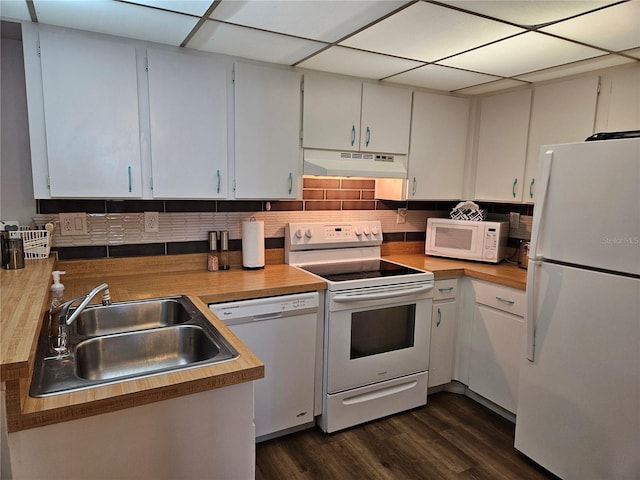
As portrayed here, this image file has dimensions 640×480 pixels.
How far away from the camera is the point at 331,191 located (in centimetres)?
299

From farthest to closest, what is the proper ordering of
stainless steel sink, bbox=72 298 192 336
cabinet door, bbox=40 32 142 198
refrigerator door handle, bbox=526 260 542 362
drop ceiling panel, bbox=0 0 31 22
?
refrigerator door handle, bbox=526 260 542 362 < cabinet door, bbox=40 32 142 198 < stainless steel sink, bbox=72 298 192 336 < drop ceiling panel, bbox=0 0 31 22

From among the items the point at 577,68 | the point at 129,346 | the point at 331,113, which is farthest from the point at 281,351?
the point at 577,68

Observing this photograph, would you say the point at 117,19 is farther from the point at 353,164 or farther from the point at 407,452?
the point at 407,452

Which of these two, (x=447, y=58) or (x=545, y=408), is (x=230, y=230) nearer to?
(x=447, y=58)

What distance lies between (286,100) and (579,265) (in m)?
1.74

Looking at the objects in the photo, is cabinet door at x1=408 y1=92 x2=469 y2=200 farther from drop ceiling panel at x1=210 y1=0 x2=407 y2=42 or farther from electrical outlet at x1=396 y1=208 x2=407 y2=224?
drop ceiling panel at x1=210 y1=0 x2=407 y2=42

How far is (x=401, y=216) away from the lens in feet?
10.9

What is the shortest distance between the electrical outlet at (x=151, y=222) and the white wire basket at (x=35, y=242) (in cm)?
50

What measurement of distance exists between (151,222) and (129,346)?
1021 mm

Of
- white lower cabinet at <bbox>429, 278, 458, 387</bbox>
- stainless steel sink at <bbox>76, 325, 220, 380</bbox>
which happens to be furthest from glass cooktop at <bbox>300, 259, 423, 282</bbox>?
stainless steel sink at <bbox>76, 325, 220, 380</bbox>

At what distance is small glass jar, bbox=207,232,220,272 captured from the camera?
2551 millimetres

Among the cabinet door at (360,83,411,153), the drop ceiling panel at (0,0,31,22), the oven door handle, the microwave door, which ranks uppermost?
the drop ceiling panel at (0,0,31,22)

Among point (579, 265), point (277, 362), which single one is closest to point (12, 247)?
point (277, 362)

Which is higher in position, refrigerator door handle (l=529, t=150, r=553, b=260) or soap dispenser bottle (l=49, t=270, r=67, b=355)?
refrigerator door handle (l=529, t=150, r=553, b=260)
